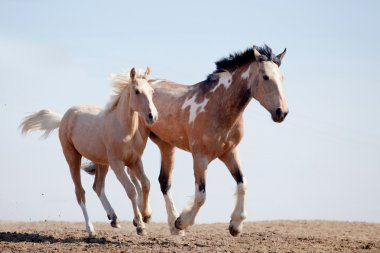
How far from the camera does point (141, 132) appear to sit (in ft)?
33.9

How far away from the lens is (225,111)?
9.45 m

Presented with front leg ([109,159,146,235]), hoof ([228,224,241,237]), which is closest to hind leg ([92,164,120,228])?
front leg ([109,159,146,235])

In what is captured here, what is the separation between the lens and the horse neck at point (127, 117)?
9859 mm

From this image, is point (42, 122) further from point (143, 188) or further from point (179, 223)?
point (179, 223)

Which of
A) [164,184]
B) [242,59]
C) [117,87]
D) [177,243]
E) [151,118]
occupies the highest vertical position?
[242,59]

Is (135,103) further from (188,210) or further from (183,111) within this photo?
(188,210)

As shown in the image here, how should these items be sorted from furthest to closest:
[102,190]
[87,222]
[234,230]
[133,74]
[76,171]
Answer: [76,171] → [102,190] → [87,222] → [133,74] → [234,230]

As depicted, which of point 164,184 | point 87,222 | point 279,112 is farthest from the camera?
point 164,184

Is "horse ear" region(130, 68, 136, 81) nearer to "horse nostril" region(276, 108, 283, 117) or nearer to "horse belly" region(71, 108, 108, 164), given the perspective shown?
"horse belly" region(71, 108, 108, 164)

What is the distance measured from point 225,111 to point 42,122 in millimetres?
4287

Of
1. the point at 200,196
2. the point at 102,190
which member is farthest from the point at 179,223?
the point at 102,190

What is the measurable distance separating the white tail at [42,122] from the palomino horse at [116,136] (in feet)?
2.41

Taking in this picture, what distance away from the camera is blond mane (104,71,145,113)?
33.4 feet

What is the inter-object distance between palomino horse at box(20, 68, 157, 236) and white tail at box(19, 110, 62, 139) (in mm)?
735
